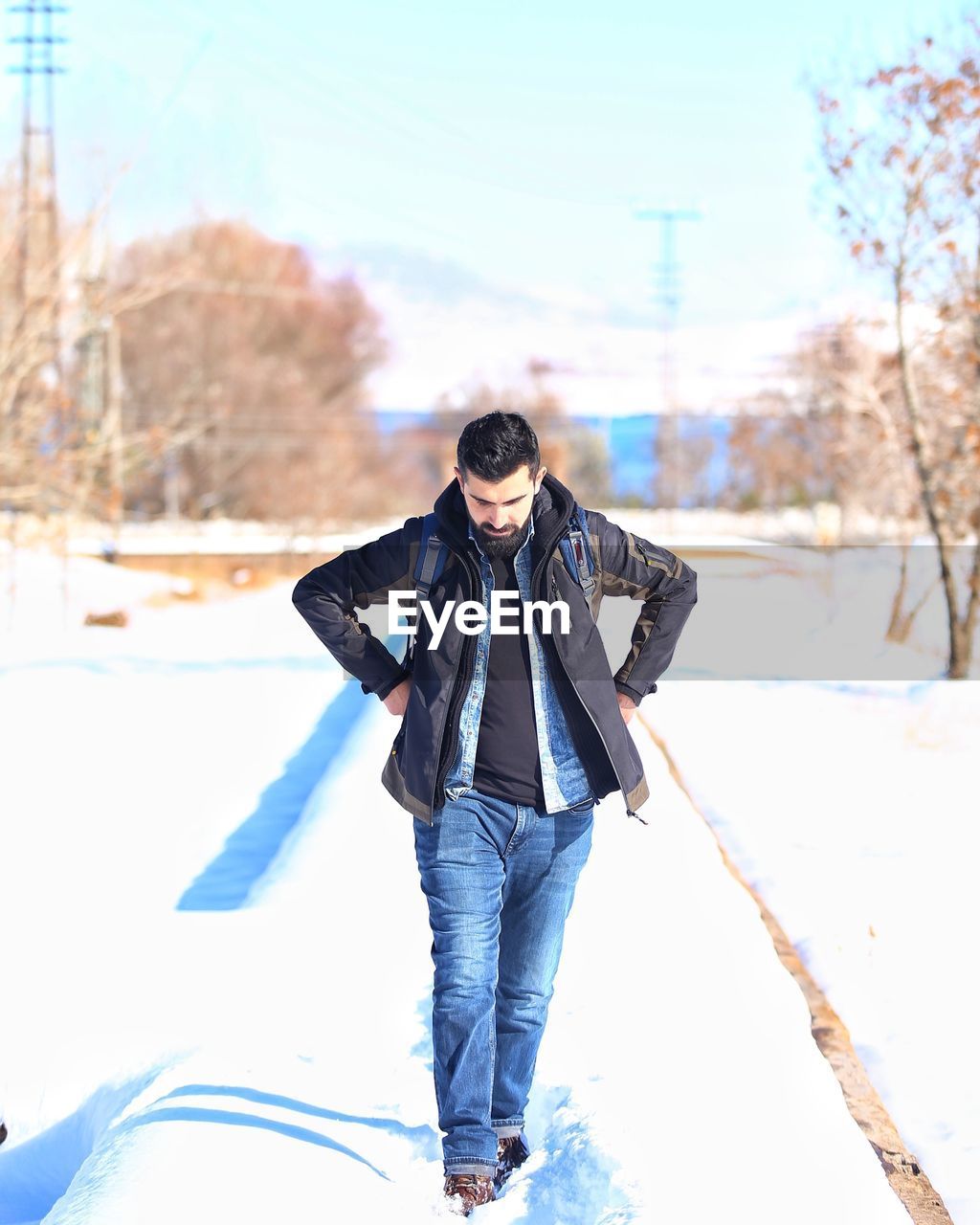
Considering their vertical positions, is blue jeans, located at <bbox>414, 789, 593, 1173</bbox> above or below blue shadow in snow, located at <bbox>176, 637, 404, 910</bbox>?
above

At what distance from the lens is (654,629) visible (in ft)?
10.4

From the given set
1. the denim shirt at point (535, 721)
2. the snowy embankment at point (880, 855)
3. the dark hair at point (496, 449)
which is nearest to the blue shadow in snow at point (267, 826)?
the snowy embankment at point (880, 855)

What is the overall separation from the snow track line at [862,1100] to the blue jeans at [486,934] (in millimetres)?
941

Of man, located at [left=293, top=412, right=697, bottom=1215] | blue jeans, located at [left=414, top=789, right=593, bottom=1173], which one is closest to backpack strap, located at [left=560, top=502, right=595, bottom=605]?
man, located at [left=293, top=412, right=697, bottom=1215]

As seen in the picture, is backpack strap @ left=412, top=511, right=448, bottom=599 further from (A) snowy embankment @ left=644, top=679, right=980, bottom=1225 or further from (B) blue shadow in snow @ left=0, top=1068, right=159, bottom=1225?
(A) snowy embankment @ left=644, top=679, right=980, bottom=1225

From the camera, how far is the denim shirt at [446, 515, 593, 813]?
2869 mm

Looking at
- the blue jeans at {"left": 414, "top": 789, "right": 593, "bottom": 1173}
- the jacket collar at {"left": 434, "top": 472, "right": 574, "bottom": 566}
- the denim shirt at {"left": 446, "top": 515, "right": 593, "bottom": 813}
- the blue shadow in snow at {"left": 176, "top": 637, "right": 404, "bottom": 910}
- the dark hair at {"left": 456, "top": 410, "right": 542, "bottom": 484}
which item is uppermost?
the dark hair at {"left": 456, "top": 410, "right": 542, "bottom": 484}

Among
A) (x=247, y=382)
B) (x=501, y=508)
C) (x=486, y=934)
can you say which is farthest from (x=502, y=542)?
(x=247, y=382)

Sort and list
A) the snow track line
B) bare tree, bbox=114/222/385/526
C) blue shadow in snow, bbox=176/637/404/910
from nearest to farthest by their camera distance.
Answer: the snow track line < blue shadow in snow, bbox=176/637/404/910 < bare tree, bbox=114/222/385/526

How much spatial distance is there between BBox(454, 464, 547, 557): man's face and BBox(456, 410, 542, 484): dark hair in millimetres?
13

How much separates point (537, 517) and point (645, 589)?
1.07ft

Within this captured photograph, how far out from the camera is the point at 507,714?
2.88 meters

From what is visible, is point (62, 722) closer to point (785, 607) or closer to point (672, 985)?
point (672, 985)

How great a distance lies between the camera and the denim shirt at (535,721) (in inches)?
113
